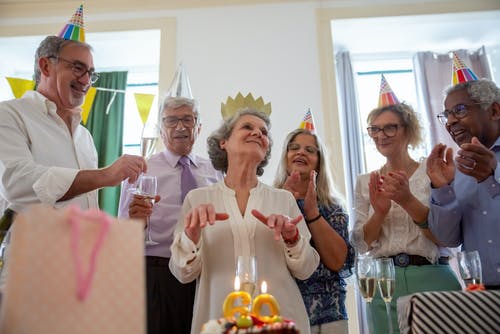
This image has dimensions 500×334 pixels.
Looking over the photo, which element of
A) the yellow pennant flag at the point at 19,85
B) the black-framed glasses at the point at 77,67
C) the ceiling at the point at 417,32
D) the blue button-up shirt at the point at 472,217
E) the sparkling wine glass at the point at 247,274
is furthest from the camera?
the ceiling at the point at 417,32

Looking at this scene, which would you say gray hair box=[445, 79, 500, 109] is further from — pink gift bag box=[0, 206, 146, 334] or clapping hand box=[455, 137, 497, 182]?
pink gift bag box=[0, 206, 146, 334]

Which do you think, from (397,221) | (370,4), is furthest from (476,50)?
(397,221)

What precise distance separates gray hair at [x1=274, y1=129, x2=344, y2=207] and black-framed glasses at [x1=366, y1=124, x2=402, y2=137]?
0.86ft

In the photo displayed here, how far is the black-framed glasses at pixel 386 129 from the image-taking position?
83.4 inches

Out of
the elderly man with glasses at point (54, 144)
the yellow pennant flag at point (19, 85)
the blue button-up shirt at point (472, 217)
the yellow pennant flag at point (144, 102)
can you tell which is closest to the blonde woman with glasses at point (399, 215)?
the blue button-up shirt at point (472, 217)

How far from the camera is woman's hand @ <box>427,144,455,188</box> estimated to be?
183cm

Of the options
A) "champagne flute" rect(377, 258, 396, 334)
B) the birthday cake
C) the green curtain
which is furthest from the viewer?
the green curtain

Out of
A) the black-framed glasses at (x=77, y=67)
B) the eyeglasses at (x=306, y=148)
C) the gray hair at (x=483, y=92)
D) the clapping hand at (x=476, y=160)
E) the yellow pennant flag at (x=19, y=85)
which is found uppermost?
the yellow pennant flag at (x=19, y=85)

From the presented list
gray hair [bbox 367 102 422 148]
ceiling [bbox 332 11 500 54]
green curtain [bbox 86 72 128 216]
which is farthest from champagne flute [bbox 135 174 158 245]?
ceiling [bbox 332 11 500 54]

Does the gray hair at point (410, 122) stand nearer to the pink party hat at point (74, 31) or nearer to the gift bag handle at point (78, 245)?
the pink party hat at point (74, 31)

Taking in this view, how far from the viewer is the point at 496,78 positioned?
469 cm

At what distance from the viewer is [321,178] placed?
2.17 metres

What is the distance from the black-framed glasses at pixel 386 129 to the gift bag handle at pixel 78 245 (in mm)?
1738

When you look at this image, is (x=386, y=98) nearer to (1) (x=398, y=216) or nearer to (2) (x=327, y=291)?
(1) (x=398, y=216)
